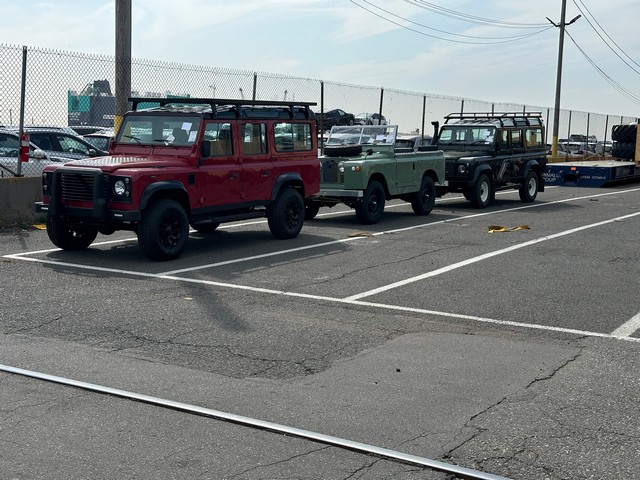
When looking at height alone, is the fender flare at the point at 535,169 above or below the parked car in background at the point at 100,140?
below

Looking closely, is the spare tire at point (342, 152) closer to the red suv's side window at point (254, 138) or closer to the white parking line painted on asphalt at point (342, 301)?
the red suv's side window at point (254, 138)

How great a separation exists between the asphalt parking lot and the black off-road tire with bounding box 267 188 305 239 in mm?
713

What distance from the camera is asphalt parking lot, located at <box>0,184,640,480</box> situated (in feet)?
16.3

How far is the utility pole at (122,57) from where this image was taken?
16.4 m

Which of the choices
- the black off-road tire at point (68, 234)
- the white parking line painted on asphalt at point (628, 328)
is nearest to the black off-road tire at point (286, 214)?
the black off-road tire at point (68, 234)

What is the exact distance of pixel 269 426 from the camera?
5.38 m

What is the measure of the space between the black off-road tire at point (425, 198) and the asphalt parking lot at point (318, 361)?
470cm

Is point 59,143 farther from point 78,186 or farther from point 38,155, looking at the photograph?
point 78,186

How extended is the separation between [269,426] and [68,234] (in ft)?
24.4

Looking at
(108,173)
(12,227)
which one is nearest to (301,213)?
(108,173)

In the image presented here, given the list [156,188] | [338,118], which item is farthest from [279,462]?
[338,118]

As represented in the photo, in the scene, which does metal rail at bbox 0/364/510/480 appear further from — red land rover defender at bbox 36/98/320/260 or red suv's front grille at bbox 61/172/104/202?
red suv's front grille at bbox 61/172/104/202

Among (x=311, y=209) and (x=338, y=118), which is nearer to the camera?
(x=311, y=209)

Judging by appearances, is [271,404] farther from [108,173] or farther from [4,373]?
[108,173]
